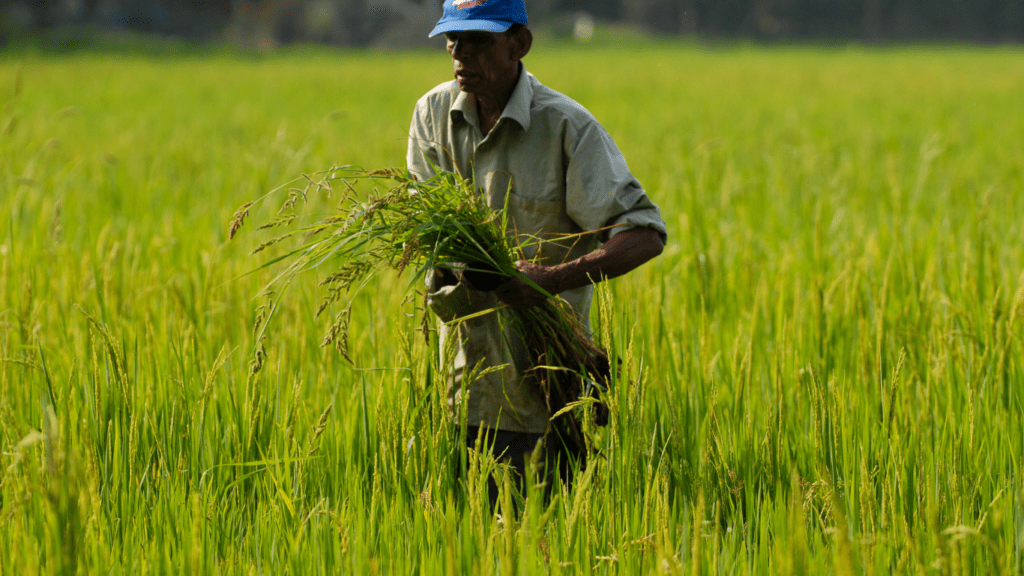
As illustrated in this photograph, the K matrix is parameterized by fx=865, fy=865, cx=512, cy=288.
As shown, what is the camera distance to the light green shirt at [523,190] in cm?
198

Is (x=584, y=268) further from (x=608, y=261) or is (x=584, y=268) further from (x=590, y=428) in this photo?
(x=590, y=428)

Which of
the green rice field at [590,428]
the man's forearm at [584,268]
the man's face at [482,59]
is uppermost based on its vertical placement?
the man's face at [482,59]

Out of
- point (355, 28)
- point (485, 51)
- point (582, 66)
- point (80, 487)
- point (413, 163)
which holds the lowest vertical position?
point (80, 487)

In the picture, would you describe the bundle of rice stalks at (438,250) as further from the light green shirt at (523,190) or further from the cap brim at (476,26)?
the cap brim at (476,26)

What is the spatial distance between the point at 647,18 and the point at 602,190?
57955 millimetres

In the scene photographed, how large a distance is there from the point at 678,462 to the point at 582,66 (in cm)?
2526

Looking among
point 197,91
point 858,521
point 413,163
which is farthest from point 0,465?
point 197,91

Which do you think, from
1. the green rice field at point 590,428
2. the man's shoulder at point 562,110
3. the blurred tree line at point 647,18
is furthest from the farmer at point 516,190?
the blurred tree line at point 647,18

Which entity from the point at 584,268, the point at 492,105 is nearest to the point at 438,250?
the point at 584,268

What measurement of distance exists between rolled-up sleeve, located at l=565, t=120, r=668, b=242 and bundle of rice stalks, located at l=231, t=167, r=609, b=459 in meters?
0.18

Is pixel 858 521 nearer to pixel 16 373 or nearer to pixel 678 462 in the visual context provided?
pixel 678 462

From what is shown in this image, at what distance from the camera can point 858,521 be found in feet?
5.89

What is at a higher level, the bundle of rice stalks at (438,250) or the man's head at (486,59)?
the man's head at (486,59)

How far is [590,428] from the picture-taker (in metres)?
1.83
